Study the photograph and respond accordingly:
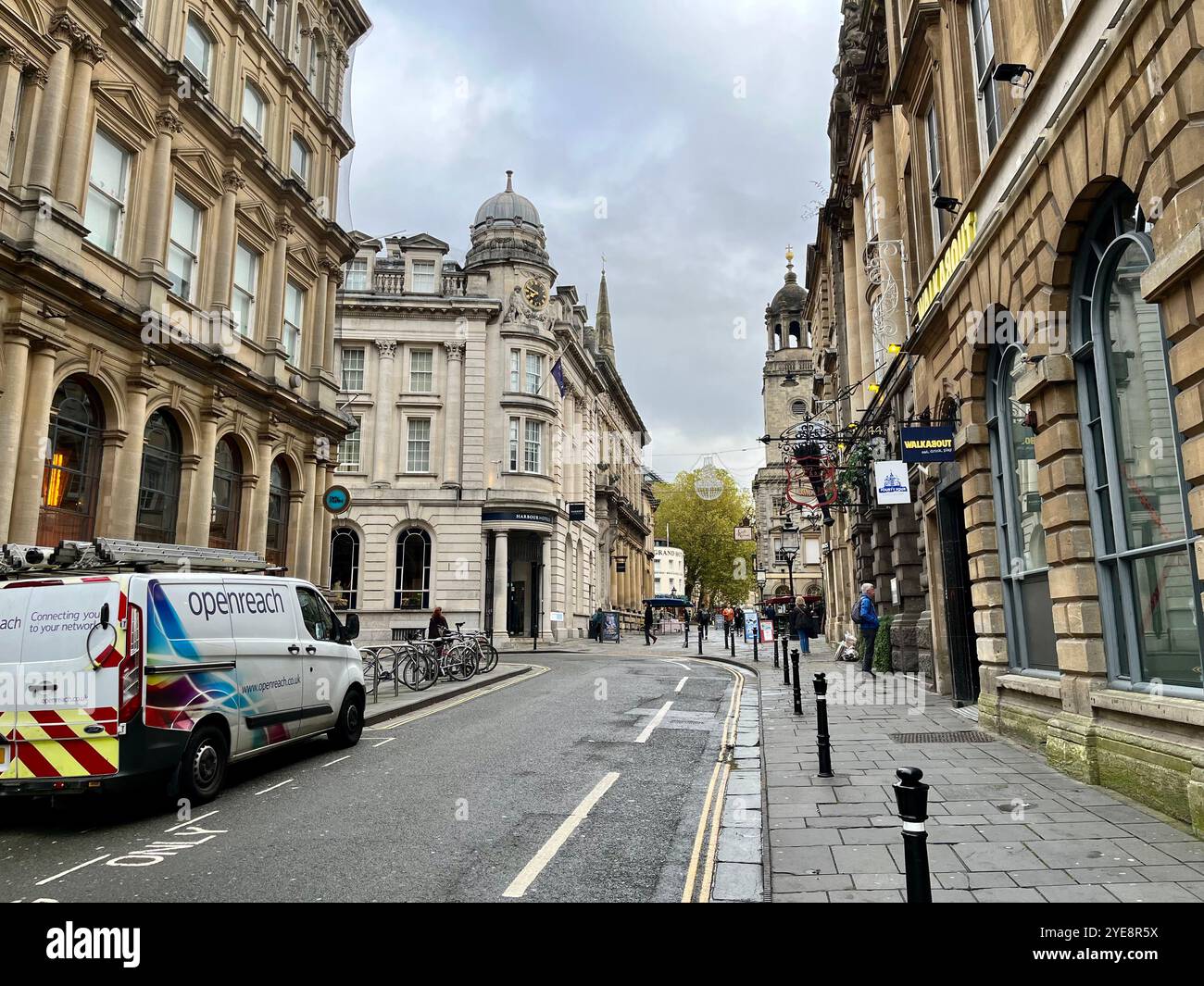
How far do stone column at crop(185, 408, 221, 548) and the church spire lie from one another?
5394 cm

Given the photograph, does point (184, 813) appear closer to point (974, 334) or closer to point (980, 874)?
point (980, 874)

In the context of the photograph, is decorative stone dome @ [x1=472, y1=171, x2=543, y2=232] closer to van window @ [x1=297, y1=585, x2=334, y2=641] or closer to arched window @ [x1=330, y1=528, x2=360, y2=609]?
arched window @ [x1=330, y1=528, x2=360, y2=609]

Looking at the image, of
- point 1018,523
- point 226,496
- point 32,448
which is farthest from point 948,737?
point 226,496

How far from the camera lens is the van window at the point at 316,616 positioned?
9844mm

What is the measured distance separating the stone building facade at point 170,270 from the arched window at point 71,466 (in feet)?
0.12

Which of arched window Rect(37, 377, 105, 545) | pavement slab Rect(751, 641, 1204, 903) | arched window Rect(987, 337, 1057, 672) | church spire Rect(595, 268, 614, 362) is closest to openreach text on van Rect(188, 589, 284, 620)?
pavement slab Rect(751, 641, 1204, 903)

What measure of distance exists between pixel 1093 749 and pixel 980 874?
317 cm

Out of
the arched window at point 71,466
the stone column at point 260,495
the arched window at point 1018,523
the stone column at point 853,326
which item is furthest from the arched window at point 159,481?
the stone column at point 853,326

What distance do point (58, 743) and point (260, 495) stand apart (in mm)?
14110

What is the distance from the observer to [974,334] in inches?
408

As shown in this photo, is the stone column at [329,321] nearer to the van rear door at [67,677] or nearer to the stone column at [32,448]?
the stone column at [32,448]

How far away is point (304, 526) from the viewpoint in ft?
73.3

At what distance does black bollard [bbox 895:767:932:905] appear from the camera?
3191 millimetres
